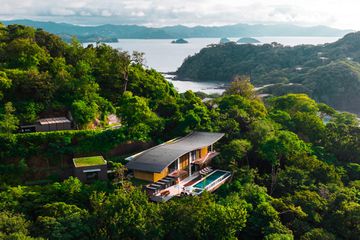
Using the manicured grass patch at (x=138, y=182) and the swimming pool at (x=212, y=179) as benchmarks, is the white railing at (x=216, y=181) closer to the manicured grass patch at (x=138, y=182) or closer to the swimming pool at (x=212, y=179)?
the swimming pool at (x=212, y=179)

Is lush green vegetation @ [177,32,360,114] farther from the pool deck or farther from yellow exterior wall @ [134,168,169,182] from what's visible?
yellow exterior wall @ [134,168,169,182]

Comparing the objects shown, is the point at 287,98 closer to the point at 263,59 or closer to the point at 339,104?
the point at 339,104

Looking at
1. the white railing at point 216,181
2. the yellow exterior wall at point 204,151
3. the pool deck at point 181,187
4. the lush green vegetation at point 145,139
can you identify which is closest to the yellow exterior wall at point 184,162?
the pool deck at point 181,187

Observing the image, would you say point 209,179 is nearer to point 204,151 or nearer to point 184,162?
point 184,162

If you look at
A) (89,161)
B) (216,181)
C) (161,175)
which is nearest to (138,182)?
(161,175)

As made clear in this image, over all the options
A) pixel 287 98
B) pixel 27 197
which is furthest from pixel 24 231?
pixel 287 98

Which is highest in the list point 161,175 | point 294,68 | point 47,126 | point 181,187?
point 294,68
